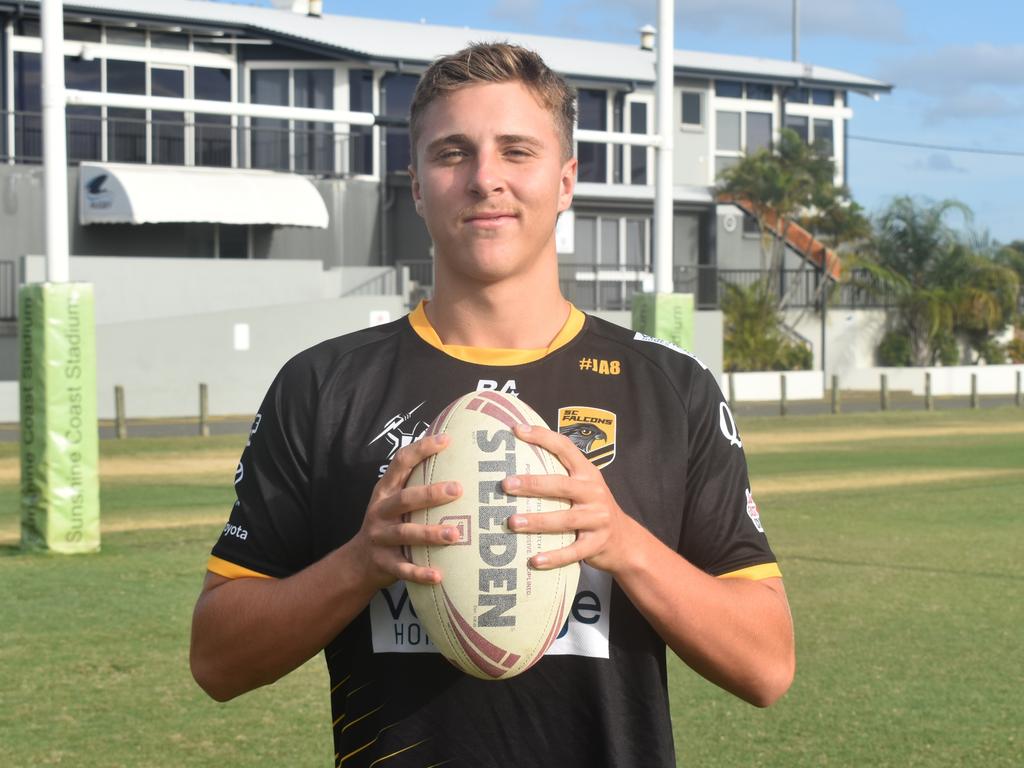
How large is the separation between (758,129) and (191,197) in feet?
73.9

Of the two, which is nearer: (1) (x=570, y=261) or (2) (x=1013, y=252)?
(1) (x=570, y=261)

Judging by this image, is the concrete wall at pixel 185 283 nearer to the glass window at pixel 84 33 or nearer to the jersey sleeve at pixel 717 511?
the glass window at pixel 84 33

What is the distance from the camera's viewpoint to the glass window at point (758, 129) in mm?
48094

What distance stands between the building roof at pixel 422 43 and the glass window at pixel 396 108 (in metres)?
0.89

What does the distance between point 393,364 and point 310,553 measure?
0.39 metres

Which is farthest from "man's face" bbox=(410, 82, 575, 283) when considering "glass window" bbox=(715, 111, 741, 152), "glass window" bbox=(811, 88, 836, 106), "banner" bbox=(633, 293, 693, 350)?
"glass window" bbox=(811, 88, 836, 106)

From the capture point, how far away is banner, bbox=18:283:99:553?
1158 centimetres

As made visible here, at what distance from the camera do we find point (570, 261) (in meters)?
40.8

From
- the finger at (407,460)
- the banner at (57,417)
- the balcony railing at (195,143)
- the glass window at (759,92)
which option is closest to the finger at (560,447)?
the finger at (407,460)

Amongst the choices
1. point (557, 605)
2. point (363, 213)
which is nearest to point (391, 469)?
point (557, 605)

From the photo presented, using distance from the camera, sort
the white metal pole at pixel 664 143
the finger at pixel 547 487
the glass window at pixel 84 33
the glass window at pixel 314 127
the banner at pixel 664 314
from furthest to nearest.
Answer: the glass window at pixel 314 127 → the glass window at pixel 84 33 → the banner at pixel 664 314 → the white metal pole at pixel 664 143 → the finger at pixel 547 487

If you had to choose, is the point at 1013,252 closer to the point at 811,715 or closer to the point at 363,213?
the point at 363,213

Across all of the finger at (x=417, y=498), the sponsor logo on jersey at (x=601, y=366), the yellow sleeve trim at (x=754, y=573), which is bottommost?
the yellow sleeve trim at (x=754, y=573)

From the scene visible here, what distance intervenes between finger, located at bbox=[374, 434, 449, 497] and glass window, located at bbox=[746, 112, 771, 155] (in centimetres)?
4695
